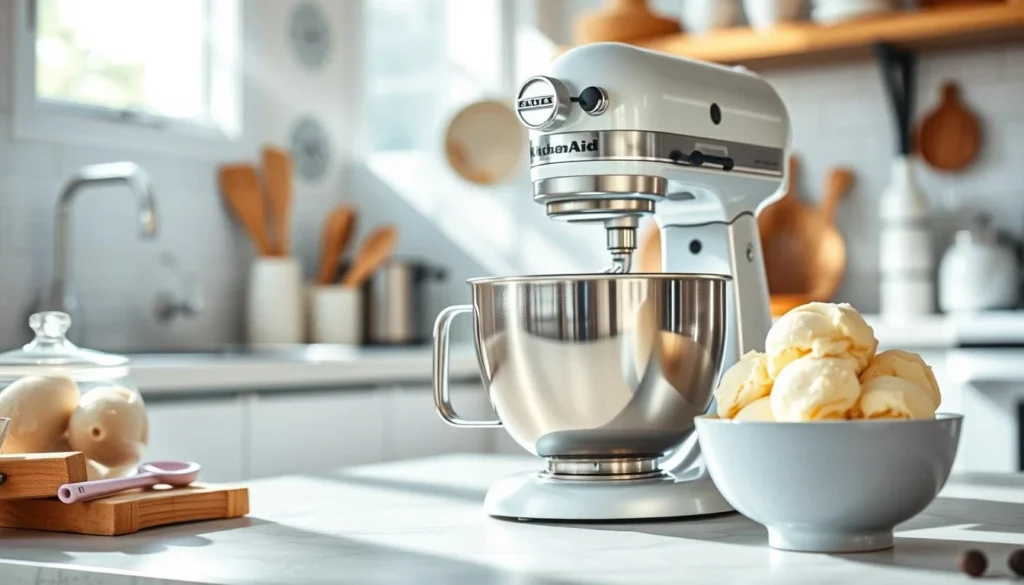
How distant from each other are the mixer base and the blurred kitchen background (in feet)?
5.22

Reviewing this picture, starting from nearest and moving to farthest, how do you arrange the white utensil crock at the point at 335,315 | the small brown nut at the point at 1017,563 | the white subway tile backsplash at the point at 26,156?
the small brown nut at the point at 1017,563 < the white subway tile backsplash at the point at 26,156 < the white utensil crock at the point at 335,315

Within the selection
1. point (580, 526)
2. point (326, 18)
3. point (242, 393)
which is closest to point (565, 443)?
point (580, 526)

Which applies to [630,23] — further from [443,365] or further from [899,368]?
[899,368]

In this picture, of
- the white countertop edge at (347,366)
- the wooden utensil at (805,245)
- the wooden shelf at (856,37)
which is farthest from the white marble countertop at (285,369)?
the wooden shelf at (856,37)

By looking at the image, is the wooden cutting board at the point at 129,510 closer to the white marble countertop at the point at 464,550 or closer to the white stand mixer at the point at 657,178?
the white marble countertop at the point at 464,550

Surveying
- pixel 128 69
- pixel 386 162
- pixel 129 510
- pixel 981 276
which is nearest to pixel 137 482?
pixel 129 510

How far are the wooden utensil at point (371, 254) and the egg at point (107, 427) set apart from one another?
112 inches

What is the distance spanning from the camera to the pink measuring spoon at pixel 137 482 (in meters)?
0.99

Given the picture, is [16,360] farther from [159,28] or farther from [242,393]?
A: [159,28]

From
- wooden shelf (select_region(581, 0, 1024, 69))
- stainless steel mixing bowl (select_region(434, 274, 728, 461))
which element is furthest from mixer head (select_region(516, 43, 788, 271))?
wooden shelf (select_region(581, 0, 1024, 69))

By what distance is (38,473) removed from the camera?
1.00 meters

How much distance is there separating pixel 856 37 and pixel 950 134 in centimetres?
42

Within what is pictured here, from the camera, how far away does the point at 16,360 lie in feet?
3.63

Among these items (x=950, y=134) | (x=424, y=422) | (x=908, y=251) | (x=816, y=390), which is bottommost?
(x=424, y=422)
